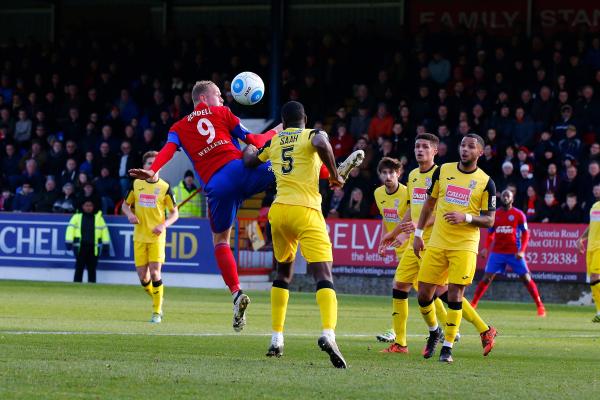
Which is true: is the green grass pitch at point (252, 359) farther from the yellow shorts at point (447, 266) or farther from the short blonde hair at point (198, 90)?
the short blonde hair at point (198, 90)

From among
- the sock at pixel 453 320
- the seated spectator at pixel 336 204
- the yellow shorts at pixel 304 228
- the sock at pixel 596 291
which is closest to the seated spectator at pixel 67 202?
the seated spectator at pixel 336 204

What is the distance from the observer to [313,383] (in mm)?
9336

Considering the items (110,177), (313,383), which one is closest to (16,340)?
(313,383)

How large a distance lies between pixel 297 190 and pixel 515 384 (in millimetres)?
2666

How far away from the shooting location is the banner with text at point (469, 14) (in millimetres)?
33938

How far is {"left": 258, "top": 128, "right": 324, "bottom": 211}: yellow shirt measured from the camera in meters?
11.0

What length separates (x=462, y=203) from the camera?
12.3 meters

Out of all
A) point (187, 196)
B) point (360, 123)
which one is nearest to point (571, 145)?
point (360, 123)

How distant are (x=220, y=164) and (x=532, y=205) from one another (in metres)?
13.5

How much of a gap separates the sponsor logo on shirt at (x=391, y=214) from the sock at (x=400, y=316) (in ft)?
5.13

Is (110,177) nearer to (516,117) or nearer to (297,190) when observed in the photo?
(516,117)

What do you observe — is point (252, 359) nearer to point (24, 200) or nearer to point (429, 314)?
point (429, 314)

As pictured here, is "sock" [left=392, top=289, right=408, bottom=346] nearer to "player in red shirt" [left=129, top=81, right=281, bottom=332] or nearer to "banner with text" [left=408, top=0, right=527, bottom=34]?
"player in red shirt" [left=129, top=81, right=281, bottom=332]

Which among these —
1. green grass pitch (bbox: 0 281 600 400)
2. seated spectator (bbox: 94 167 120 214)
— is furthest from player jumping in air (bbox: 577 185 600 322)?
seated spectator (bbox: 94 167 120 214)
